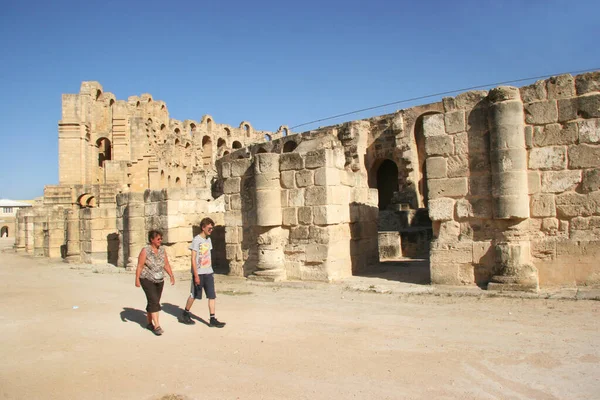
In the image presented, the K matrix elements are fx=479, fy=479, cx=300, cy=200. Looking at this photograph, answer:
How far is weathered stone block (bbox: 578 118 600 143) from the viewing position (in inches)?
265

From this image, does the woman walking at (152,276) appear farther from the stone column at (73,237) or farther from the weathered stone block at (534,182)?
the stone column at (73,237)

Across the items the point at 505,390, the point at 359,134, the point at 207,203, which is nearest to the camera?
the point at 505,390

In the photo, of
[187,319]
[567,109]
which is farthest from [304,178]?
[567,109]

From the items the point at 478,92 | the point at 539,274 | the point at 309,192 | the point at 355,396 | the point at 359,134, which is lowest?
the point at 355,396

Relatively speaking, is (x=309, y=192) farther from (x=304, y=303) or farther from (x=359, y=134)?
(x=359, y=134)

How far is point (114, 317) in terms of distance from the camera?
668cm

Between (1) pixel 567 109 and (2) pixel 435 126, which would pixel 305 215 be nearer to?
(2) pixel 435 126

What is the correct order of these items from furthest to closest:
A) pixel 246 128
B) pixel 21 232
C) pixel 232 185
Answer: pixel 246 128
pixel 21 232
pixel 232 185

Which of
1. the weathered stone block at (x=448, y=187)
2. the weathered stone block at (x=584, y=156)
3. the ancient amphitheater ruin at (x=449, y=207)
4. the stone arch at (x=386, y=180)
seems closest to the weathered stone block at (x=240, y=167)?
the ancient amphitheater ruin at (x=449, y=207)

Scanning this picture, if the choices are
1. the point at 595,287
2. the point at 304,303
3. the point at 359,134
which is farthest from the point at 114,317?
the point at 359,134

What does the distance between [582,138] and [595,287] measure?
82.6 inches

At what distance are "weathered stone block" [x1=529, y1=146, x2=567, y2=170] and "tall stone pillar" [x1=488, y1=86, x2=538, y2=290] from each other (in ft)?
0.45

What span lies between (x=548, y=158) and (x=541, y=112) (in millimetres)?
686

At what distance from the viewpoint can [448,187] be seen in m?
7.60
